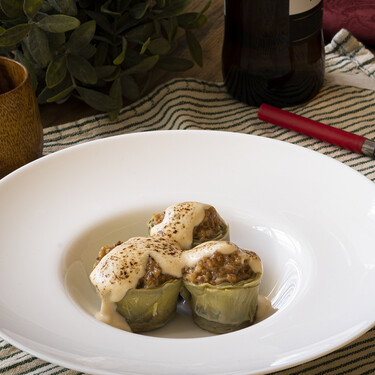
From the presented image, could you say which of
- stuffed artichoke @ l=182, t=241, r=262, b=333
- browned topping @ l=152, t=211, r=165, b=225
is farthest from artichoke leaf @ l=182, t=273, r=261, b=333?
browned topping @ l=152, t=211, r=165, b=225

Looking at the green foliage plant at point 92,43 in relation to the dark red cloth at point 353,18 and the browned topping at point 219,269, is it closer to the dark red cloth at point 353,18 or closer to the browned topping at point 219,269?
the dark red cloth at point 353,18

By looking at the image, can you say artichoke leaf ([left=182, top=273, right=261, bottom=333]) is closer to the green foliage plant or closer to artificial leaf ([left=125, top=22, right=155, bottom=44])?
the green foliage plant

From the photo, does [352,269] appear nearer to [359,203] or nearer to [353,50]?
[359,203]

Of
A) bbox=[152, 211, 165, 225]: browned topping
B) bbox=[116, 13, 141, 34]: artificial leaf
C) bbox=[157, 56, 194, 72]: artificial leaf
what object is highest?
bbox=[116, 13, 141, 34]: artificial leaf

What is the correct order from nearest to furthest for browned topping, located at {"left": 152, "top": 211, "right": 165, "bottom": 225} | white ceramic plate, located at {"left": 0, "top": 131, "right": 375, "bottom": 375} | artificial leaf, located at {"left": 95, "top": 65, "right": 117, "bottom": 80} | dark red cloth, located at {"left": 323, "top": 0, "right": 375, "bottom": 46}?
white ceramic plate, located at {"left": 0, "top": 131, "right": 375, "bottom": 375} → browned topping, located at {"left": 152, "top": 211, "right": 165, "bottom": 225} → artificial leaf, located at {"left": 95, "top": 65, "right": 117, "bottom": 80} → dark red cloth, located at {"left": 323, "top": 0, "right": 375, "bottom": 46}

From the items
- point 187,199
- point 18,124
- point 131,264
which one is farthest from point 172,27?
point 131,264

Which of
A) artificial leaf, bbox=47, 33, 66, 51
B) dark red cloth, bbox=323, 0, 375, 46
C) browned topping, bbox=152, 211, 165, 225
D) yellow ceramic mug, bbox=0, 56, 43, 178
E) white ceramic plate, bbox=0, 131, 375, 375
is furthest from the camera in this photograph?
dark red cloth, bbox=323, 0, 375, 46

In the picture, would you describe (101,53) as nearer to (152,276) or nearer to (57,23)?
(57,23)
